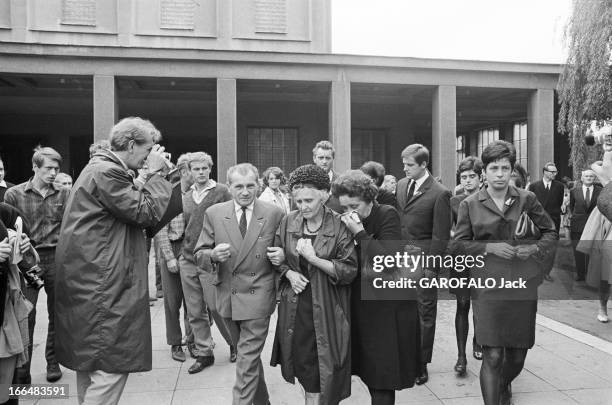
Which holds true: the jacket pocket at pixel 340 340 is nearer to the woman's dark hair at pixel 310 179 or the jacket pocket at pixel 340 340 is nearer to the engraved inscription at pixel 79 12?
the woman's dark hair at pixel 310 179

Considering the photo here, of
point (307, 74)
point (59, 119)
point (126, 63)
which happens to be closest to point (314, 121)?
point (307, 74)

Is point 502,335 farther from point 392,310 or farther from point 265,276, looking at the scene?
point 265,276

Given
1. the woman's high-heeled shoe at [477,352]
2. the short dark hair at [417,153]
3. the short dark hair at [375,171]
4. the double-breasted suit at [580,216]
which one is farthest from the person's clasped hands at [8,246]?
the double-breasted suit at [580,216]

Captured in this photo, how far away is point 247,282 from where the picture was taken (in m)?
3.60

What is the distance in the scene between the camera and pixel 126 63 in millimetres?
12312

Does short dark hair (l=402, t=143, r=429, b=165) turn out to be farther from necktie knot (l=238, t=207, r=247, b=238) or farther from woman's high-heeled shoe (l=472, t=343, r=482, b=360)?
woman's high-heeled shoe (l=472, t=343, r=482, b=360)

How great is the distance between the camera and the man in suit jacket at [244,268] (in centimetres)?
351

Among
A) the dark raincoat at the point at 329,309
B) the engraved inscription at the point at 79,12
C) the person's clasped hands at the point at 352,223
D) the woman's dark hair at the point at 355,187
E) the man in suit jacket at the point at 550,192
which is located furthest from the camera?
the engraved inscription at the point at 79,12

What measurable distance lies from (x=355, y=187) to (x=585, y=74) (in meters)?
12.0

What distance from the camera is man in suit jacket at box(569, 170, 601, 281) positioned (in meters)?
8.65

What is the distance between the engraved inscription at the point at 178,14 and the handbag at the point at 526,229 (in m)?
12.6

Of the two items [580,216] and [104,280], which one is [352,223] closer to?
[104,280]

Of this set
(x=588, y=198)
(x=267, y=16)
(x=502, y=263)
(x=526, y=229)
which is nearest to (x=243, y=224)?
(x=502, y=263)

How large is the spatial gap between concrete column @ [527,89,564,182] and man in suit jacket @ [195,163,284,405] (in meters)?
11.9
